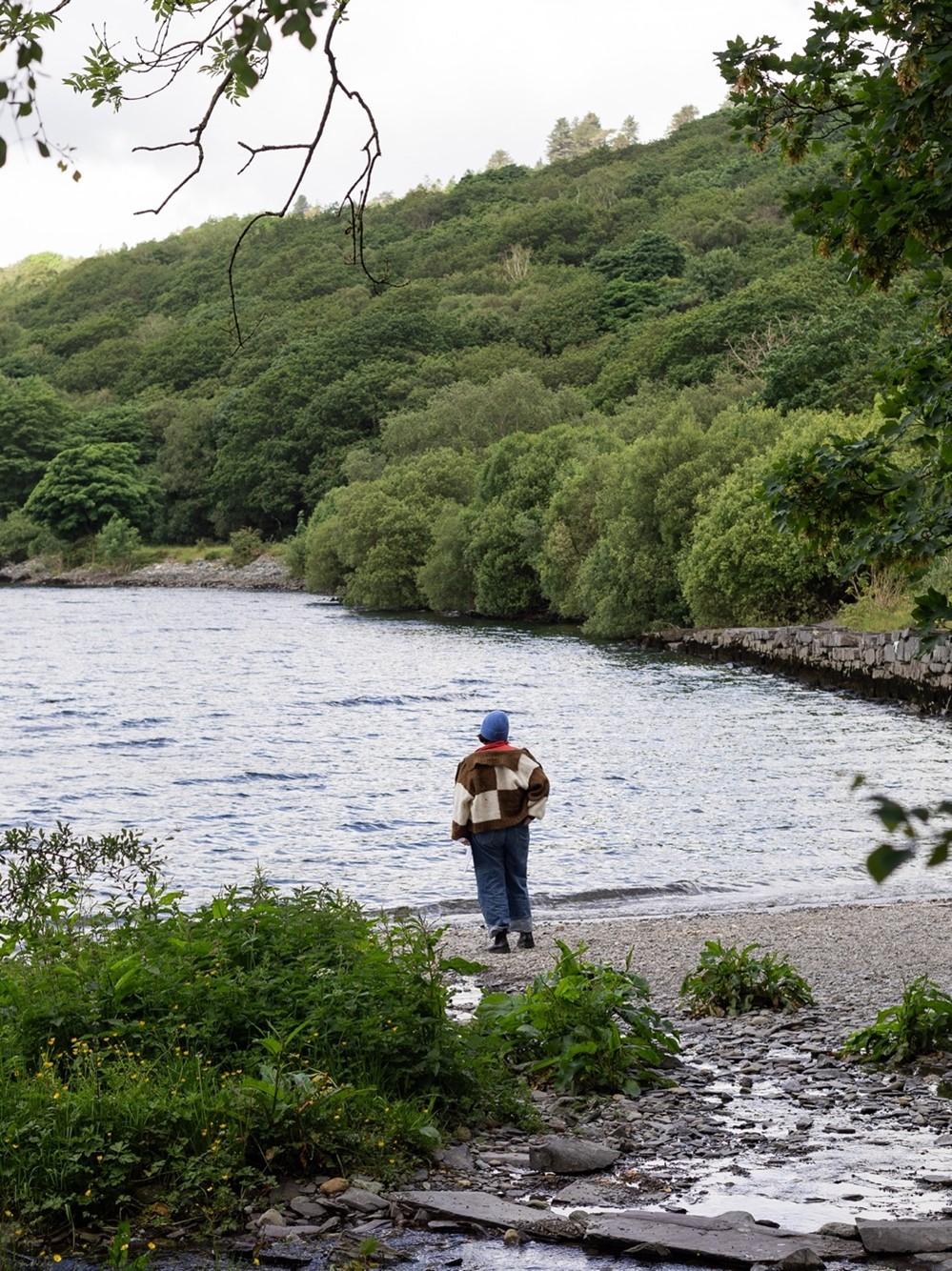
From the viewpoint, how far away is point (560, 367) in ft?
407

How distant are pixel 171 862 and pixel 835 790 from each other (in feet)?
38.5

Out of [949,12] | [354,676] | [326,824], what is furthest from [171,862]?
[354,676]

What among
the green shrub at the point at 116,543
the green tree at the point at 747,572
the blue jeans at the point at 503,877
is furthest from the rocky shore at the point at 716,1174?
the green shrub at the point at 116,543

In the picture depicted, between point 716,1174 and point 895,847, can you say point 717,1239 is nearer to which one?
point 716,1174

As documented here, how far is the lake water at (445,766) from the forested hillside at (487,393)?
895 cm

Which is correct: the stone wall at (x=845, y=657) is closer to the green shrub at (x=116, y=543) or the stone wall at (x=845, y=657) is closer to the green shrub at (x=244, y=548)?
the green shrub at (x=244, y=548)

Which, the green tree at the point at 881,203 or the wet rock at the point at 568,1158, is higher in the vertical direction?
the green tree at the point at 881,203

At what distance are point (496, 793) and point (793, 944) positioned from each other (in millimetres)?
2949

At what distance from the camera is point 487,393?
98.9 meters

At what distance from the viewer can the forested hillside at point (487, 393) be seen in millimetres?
60344

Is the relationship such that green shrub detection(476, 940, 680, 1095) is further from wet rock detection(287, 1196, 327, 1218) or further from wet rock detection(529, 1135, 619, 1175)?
wet rock detection(287, 1196, 327, 1218)

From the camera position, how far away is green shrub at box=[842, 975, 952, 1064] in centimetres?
818

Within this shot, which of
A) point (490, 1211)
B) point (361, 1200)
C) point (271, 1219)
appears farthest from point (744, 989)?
point (271, 1219)

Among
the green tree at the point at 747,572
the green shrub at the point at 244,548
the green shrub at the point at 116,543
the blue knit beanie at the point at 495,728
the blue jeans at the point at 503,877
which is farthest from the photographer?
the green shrub at the point at 244,548
